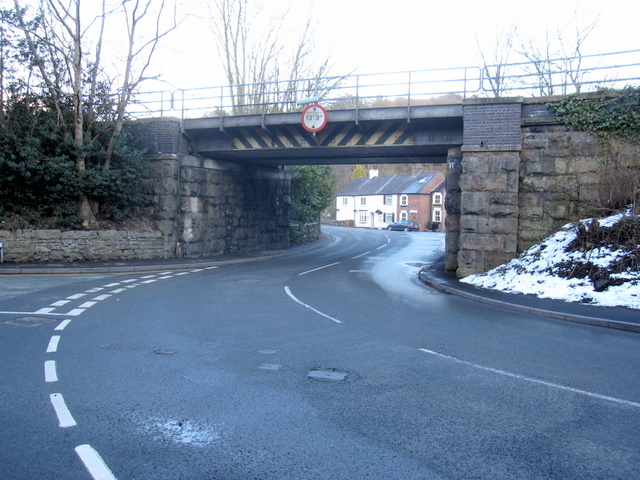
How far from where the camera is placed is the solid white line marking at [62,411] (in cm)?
456

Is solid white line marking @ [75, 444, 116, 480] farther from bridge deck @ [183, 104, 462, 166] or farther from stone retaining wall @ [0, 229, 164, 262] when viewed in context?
stone retaining wall @ [0, 229, 164, 262]

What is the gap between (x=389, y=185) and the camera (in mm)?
76375

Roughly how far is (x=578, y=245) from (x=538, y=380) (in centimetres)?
783

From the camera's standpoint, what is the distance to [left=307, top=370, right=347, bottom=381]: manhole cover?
6.02m

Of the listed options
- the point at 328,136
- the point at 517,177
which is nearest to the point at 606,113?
the point at 517,177

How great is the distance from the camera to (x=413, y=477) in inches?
146

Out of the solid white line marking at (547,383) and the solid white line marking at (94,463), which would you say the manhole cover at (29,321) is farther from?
the solid white line marking at (547,383)

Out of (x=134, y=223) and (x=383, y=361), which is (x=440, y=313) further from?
(x=134, y=223)

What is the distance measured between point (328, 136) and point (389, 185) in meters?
58.4

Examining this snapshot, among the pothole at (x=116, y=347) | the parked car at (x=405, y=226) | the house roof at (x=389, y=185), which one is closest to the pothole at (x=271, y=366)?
the pothole at (x=116, y=347)

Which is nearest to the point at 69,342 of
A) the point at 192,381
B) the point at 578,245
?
the point at 192,381

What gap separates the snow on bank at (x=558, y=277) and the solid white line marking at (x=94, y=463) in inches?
396

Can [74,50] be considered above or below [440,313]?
above

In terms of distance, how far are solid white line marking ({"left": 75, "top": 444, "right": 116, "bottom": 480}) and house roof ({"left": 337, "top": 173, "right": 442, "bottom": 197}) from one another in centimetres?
6857
